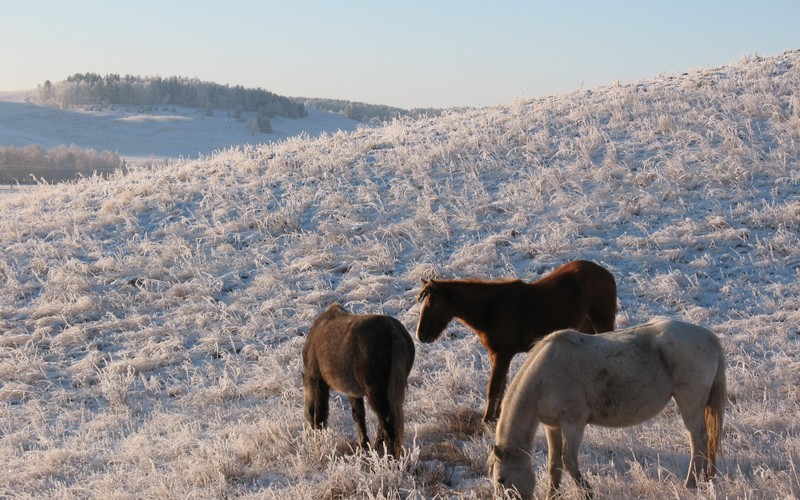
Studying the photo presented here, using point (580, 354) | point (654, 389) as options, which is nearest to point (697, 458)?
point (654, 389)

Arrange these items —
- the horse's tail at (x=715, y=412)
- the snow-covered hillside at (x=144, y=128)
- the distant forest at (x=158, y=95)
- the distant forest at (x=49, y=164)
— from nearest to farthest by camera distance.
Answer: the horse's tail at (x=715, y=412), the distant forest at (x=49, y=164), the snow-covered hillside at (x=144, y=128), the distant forest at (x=158, y=95)

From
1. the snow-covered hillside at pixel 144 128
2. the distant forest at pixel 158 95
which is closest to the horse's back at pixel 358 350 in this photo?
the snow-covered hillside at pixel 144 128

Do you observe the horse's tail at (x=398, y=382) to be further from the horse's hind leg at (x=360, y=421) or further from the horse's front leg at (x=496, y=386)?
the horse's front leg at (x=496, y=386)

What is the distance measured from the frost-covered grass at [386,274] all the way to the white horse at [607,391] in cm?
30

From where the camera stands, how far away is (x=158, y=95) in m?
104

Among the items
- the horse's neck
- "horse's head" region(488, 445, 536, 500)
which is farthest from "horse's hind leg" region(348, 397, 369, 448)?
"horse's head" region(488, 445, 536, 500)

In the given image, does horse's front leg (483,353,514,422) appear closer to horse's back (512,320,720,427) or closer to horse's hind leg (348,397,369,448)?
horse's hind leg (348,397,369,448)

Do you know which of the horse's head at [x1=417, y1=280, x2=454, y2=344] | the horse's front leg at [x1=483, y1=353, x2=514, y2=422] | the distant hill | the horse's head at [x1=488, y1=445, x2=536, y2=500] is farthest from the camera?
the distant hill

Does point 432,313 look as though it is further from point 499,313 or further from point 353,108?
point 353,108

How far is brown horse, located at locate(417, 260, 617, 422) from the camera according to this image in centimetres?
676

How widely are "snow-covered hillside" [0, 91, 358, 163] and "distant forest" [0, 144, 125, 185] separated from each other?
15.4m

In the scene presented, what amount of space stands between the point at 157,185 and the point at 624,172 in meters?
11.1

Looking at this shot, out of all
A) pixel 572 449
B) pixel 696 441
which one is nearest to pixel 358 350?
pixel 572 449

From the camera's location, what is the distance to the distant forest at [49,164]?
43.1m
